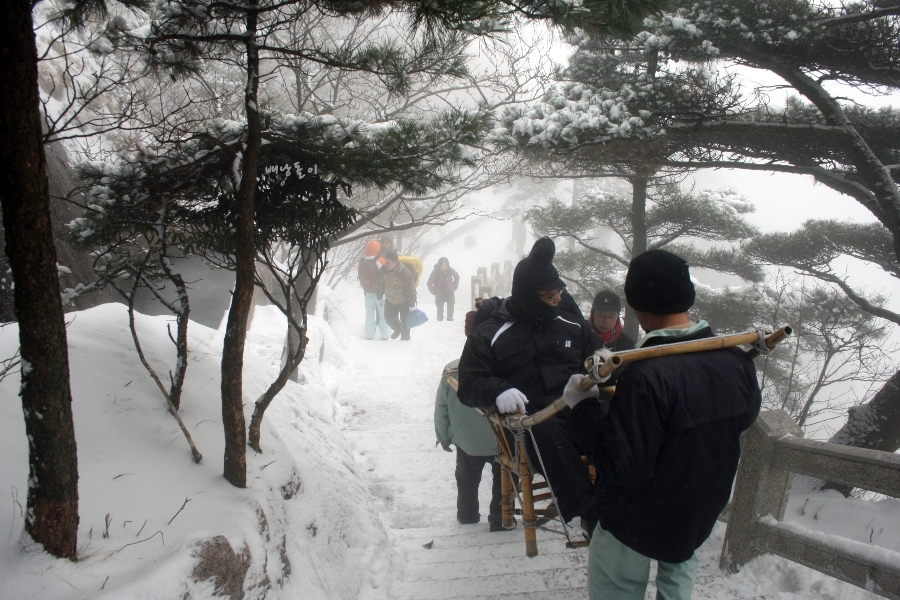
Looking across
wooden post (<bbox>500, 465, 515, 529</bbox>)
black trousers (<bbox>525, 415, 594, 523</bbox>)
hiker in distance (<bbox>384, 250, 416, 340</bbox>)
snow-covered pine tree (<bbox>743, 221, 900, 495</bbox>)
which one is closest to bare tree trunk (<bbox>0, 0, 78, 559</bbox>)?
black trousers (<bbox>525, 415, 594, 523</bbox>)

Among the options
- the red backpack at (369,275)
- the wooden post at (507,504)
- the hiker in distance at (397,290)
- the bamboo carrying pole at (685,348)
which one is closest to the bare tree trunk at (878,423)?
the wooden post at (507,504)

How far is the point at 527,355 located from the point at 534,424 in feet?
1.73

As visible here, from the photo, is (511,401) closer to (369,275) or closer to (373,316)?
(369,275)

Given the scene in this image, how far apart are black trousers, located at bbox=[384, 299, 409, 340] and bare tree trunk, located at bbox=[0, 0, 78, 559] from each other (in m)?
10.2

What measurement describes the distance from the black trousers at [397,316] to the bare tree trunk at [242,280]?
933 centimetres

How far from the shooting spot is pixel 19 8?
1.70m

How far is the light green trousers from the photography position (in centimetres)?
210

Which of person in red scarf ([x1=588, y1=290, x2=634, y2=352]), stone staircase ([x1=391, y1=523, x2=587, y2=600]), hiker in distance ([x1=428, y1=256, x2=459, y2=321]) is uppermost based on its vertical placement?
person in red scarf ([x1=588, y1=290, x2=634, y2=352])

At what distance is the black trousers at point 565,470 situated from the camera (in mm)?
2561

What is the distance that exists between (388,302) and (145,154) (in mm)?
9233

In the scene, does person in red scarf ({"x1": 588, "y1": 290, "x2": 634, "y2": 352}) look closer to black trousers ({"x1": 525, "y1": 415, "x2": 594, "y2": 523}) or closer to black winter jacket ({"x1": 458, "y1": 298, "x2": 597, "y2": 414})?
black winter jacket ({"x1": 458, "y1": 298, "x2": 597, "y2": 414})

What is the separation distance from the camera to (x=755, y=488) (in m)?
3.09

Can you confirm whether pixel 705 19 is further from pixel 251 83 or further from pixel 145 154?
pixel 145 154

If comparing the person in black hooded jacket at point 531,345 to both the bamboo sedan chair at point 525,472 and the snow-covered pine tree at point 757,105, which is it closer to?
the bamboo sedan chair at point 525,472
